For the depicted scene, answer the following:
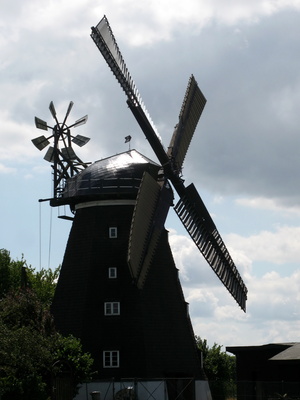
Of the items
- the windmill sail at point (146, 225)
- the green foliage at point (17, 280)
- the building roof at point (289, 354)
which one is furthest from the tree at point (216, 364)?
the windmill sail at point (146, 225)

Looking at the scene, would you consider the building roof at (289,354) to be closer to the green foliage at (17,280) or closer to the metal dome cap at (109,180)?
the metal dome cap at (109,180)

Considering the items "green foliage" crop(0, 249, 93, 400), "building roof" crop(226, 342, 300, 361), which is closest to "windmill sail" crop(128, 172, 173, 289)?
"green foliage" crop(0, 249, 93, 400)

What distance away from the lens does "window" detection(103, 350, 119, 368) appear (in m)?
51.9

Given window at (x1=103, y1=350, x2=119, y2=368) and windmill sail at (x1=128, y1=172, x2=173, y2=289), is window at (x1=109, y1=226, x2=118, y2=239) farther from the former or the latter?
window at (x1=103, y1=350, x2=119, y2=368)

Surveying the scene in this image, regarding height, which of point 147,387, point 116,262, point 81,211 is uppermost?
point 81,211

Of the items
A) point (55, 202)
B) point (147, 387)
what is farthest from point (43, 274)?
point (147, 387)

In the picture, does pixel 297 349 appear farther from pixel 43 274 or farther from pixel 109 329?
pixel 43 274

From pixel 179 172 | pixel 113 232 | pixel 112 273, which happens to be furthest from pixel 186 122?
pixel 112 273

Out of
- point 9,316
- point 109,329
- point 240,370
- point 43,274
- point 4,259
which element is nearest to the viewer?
point 9,316

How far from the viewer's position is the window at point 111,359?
51938mm

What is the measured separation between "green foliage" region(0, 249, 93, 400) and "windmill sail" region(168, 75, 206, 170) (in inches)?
483

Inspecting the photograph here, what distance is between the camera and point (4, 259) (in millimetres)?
79875

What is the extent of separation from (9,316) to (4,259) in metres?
32.0

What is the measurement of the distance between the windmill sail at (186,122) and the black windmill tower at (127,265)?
140 millimetres
